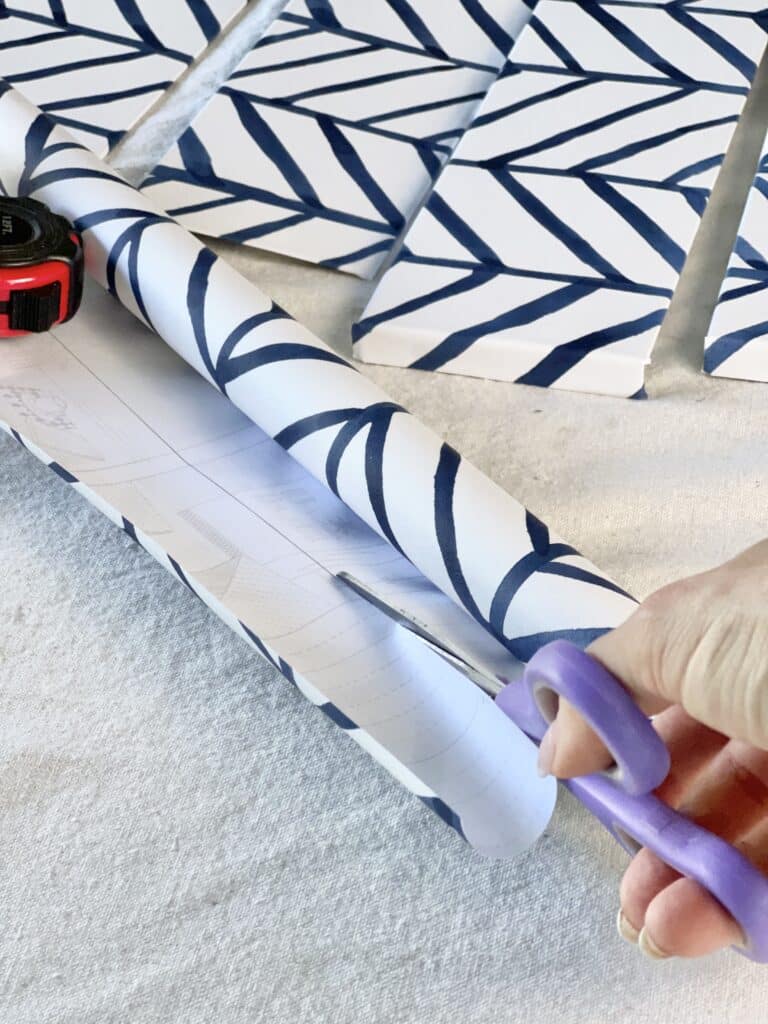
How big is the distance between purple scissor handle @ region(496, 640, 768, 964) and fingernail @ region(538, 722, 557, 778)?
2 cm

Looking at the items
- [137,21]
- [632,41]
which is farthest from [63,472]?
[632,41]

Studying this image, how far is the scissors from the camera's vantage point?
0.41 m

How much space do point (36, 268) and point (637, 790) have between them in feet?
1.57

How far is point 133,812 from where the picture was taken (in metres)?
0.54

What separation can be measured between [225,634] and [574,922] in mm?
215

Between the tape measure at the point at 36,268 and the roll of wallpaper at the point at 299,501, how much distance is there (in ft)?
0.06

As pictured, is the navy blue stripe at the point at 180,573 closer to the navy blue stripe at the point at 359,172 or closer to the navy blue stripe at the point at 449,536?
the navy blue stripe at the point at 449,536

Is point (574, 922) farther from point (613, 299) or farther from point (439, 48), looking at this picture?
point (439, 48)

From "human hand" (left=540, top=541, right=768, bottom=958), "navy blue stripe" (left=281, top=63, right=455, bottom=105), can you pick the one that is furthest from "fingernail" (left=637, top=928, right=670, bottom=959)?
"navy blue stripe" (left=281, top=63, right=455, bottom=105)

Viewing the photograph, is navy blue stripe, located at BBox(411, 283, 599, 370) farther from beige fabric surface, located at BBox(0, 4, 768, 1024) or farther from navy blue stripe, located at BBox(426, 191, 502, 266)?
beige fabric surface, located at BBox(0, 4, 768, 1024)

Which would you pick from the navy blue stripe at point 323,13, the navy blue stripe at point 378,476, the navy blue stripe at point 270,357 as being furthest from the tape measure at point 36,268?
the navy blue stripe at point 323,13

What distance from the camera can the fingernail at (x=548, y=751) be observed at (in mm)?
448

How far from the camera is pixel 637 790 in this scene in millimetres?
444

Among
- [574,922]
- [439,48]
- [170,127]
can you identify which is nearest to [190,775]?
[574,922]
